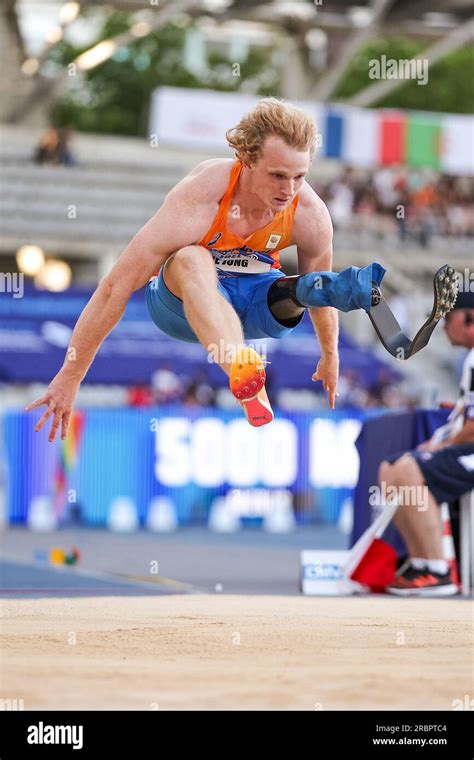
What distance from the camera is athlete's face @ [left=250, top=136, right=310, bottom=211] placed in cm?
573

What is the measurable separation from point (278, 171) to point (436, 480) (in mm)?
3822

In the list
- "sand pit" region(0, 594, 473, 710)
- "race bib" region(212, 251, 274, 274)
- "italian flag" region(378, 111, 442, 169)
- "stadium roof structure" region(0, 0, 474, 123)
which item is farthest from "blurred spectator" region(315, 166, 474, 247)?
"sand pit" region(0, 594, 473, 710)

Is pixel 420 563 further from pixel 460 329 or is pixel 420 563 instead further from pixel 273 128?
pixel 273 128

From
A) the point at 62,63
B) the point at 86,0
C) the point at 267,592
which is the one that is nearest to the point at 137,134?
the point at 62,63

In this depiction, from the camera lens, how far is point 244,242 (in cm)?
617

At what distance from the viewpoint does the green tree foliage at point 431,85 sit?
179ft

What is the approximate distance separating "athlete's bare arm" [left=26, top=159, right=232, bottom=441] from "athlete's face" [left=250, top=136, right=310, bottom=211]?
0.67 feet

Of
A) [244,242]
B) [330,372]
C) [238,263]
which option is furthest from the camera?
[330,372]

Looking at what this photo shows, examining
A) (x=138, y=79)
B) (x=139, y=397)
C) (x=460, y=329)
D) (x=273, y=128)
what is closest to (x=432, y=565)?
(x=460, y=329)

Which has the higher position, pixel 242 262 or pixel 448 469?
pixel 242 262

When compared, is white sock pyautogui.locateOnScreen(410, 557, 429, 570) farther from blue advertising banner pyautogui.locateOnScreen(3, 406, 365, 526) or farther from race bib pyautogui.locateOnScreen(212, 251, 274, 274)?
blue advertising banner pyautogui.locateOnScreen(3, 406, 365, 526)

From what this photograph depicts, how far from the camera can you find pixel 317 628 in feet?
19.9
